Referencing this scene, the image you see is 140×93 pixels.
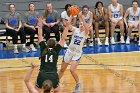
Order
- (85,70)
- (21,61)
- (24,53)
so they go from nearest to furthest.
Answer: (85,70), (21,61), (24,53)

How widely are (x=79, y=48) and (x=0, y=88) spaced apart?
2.18 m

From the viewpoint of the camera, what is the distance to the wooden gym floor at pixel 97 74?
1134 centimetres

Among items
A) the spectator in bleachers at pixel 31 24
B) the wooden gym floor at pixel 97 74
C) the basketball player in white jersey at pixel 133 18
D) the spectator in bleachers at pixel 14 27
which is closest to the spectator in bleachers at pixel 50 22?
the spectator in bleachers at pixel 31 24

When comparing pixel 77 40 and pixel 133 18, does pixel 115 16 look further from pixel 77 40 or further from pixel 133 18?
pixel 77 40

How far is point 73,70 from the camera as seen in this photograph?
10961 millimetres

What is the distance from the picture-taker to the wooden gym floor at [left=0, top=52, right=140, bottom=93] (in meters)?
11.3

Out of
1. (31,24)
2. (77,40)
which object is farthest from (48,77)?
(31,24)

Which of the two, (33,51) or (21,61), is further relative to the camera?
(33,51)

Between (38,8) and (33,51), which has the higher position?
(38,8)

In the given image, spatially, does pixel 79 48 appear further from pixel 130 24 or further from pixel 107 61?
pixel 130 24

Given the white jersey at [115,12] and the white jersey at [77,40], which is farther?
the white jersey at [115,12]

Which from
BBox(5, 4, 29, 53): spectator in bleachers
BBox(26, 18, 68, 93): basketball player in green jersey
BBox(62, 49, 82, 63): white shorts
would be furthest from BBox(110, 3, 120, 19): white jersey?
BBox(26, 18, 68, 93): basketball player in green jersey

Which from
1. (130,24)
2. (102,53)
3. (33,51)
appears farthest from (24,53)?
(130,24)

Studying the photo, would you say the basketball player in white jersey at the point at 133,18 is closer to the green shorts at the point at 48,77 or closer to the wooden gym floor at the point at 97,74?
the wooden gym floor at the point at 97,74
